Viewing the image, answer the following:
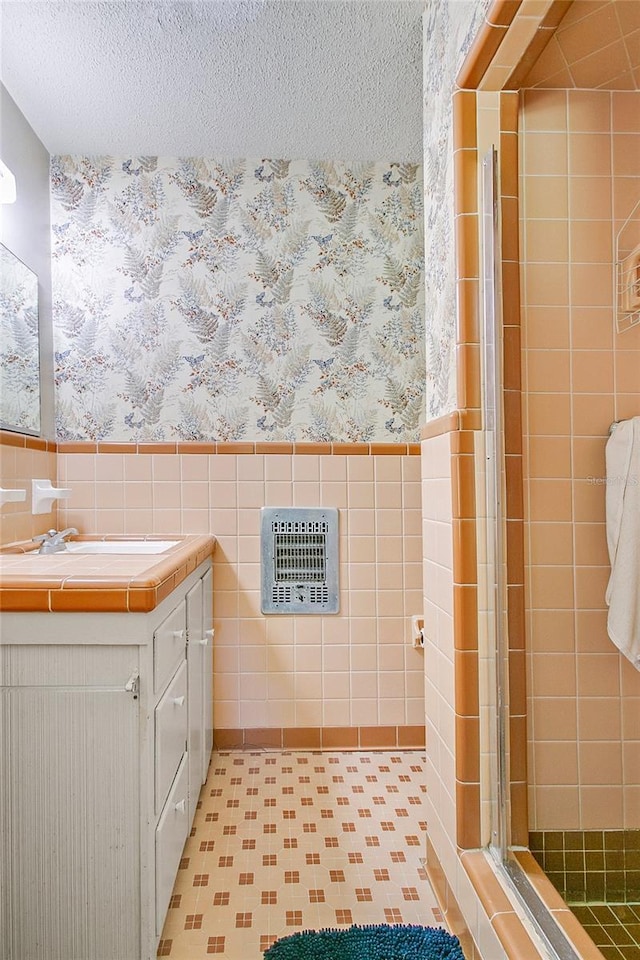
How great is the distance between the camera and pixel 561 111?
4.76 feet

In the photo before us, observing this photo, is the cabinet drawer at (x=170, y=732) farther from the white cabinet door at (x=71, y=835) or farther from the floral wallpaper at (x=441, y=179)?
the floral wallpaper at (x=441, y=179)

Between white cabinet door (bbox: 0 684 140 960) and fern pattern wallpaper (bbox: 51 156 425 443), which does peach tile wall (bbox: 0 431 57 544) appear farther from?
white cabinet door (bbox: 0 684 140 960)

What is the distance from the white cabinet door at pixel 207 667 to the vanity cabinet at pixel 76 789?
35.8 inches

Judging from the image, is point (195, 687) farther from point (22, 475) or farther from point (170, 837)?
point (22, 475)

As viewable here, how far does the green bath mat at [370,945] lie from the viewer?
1.39 metres

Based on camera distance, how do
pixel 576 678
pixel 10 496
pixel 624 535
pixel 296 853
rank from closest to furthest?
pixel 624 535 → pixel 576 678 → pixel 296 853 → pixel 10 496

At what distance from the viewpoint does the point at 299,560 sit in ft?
8.53

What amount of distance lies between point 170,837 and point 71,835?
0.31m

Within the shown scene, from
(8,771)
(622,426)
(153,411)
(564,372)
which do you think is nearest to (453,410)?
(564,372)

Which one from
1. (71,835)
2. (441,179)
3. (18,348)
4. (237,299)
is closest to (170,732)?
(71,835)

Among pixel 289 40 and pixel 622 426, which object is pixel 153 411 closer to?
pixel 289 40

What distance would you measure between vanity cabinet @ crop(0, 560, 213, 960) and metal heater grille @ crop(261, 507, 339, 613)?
50.6 inches

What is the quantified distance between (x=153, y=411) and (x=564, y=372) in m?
1.69

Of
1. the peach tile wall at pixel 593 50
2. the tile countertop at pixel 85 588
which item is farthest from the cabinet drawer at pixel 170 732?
the peach tile wall at pixel 593 50
